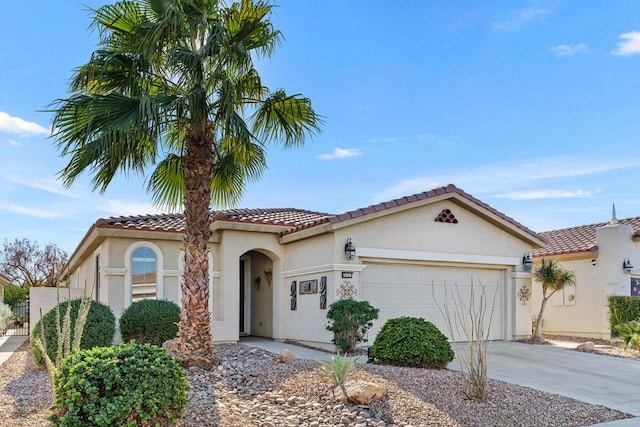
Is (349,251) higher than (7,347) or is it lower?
higher

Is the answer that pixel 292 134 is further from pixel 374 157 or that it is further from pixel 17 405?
pixel 17 405

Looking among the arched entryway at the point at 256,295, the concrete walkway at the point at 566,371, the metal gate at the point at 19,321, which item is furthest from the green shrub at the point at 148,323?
the metal gate at the point at 19,321

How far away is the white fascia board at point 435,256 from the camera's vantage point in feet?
50.3

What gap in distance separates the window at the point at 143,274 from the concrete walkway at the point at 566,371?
3.21 metres

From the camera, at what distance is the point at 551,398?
9.42m

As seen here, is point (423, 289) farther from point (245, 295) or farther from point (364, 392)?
point (364, 392)

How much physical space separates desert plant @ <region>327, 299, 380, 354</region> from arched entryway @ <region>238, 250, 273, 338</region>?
496cm

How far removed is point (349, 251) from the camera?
14.7 m

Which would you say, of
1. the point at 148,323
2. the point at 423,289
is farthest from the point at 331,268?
the point at 148,323

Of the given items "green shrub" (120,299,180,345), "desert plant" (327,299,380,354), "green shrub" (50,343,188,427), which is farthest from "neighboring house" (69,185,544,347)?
"green shrub" (50,343,188,427)

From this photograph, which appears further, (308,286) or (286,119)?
→ (308,286)

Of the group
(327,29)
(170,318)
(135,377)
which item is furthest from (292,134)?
(135,377)

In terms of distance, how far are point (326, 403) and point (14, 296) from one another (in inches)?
1194

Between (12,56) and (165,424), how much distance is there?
10500mm
